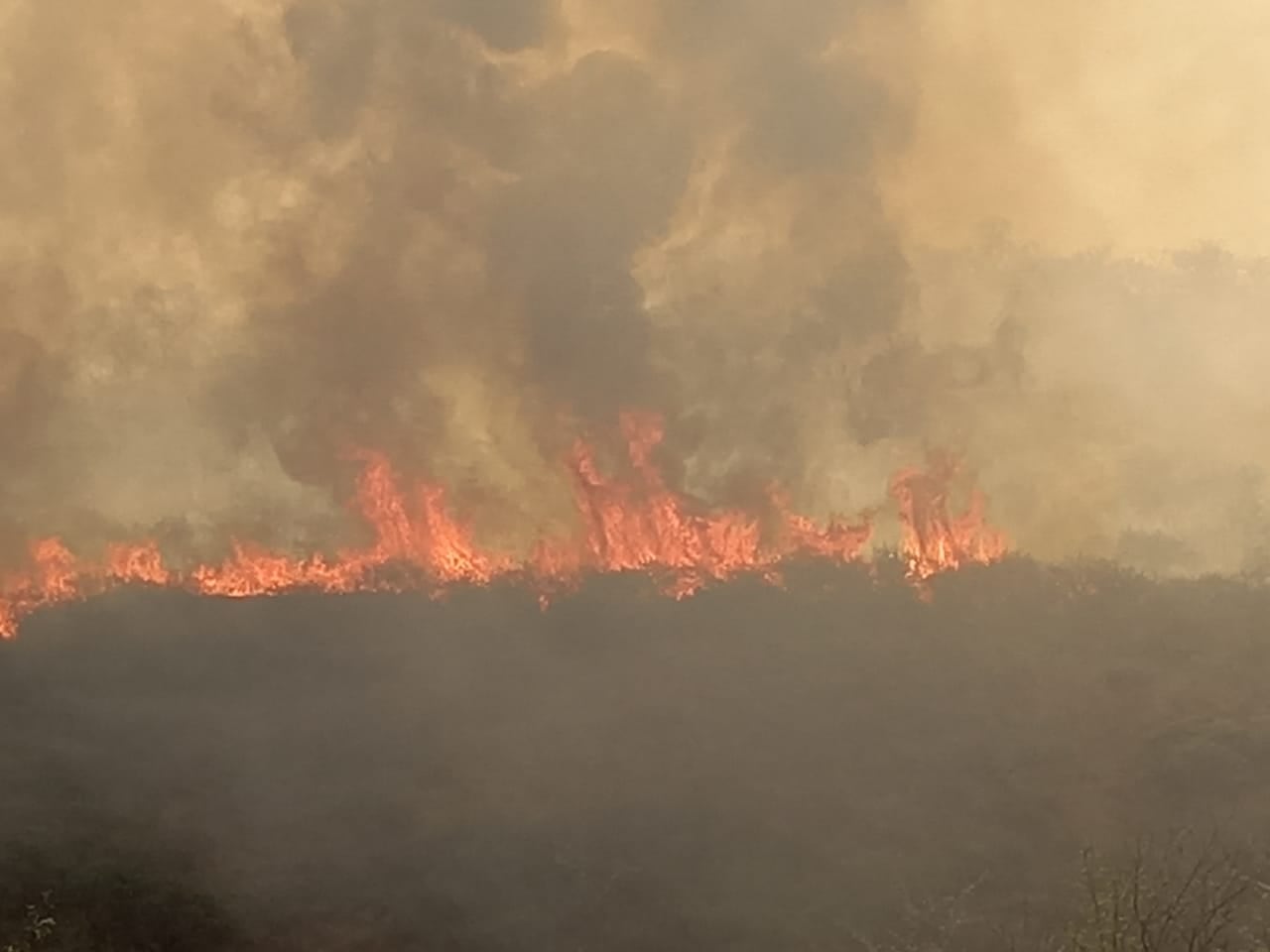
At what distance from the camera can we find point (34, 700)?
3738 cm

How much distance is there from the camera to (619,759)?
110ft

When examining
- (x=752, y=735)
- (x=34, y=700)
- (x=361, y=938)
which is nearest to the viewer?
(x=361, y=938)

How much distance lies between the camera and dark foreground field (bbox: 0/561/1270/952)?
28250mm

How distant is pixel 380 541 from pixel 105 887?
15178 millimetres

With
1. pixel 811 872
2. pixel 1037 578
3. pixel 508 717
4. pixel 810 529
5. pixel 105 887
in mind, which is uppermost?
pixel 810 529

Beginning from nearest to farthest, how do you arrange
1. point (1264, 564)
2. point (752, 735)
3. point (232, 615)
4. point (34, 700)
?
point (752, 735) → point (34, 700) → point (232, 615) → point (1264, 564)

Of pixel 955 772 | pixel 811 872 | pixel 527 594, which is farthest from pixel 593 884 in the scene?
pixel 527 594

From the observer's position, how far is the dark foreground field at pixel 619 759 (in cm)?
2825

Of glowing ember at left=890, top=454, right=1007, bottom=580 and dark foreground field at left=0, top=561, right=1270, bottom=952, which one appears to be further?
glowing ember at left=890, top=454, right=1007, bottom=580

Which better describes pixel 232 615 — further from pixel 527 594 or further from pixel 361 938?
pixel 361 938

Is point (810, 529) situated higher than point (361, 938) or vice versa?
point (810, 529)

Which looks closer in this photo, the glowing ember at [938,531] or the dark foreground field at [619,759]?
the dark foreground field at [619,759]

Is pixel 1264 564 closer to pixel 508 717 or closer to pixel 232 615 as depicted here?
pixel 508 717

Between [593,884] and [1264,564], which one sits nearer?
[593,884]
